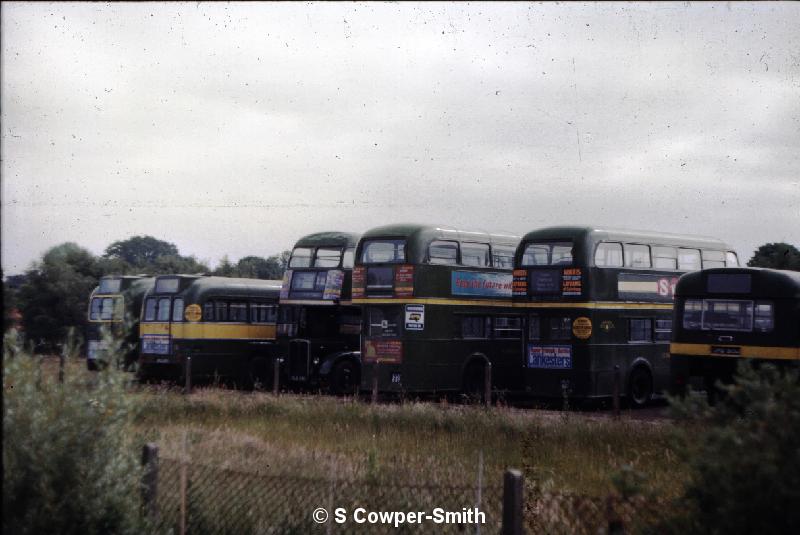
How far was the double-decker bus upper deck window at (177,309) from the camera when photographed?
29438 mm

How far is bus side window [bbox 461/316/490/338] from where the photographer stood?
79.6ft

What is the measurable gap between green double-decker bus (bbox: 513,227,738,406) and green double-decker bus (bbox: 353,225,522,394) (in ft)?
4.48

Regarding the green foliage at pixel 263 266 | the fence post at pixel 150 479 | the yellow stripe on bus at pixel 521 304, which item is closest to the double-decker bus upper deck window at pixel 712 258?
the yellow stripe on bus at pixel 521 304

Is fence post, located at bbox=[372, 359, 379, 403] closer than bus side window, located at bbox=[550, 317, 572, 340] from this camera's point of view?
Yes

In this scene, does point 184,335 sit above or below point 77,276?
below

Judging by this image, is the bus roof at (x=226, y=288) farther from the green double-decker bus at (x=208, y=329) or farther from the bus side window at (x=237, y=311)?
the bus side window at (x=237, y=311)

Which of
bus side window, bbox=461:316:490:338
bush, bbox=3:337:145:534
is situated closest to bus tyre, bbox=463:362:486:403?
bus side window, bbox=461:316:490:338

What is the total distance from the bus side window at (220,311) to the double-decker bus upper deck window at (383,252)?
720cm

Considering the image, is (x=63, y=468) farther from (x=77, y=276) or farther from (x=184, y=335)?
(x=77, y=276)

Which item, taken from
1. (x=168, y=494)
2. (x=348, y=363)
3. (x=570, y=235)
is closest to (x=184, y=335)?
(x=348, y=363)

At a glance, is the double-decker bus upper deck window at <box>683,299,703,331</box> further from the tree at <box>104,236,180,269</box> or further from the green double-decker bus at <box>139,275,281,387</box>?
the tree at <box>104,236,180,269</box>

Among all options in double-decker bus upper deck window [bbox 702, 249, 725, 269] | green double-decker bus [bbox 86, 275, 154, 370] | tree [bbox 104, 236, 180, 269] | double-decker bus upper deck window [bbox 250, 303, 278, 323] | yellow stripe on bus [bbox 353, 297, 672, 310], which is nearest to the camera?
yellow stripe on bus [bbox 353, 297, 672, 310]

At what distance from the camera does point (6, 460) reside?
687cm

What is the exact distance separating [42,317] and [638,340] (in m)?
Answer: 35.2
